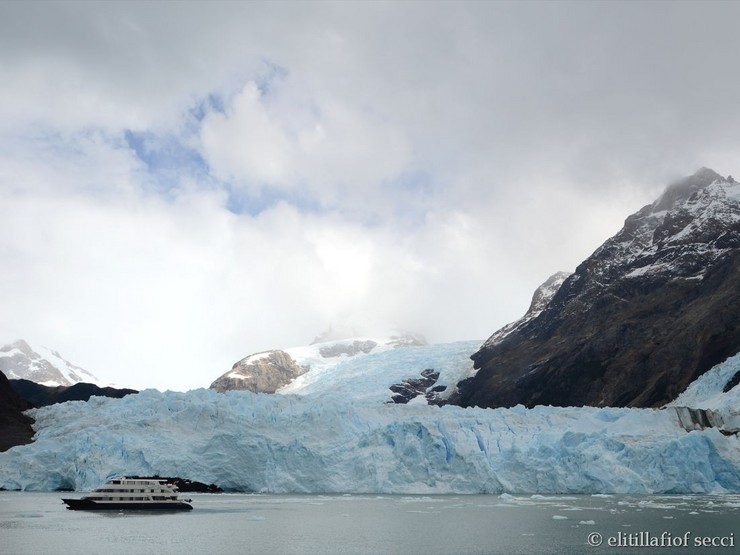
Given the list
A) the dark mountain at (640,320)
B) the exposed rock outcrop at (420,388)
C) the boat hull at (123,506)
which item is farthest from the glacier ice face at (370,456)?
the exposed rock outcrop at (420,388)

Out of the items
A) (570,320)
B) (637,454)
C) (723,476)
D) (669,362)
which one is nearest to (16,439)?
(637,454)

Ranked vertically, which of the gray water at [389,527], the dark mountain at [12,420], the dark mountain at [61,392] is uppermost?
the dark mountain at [61,392]

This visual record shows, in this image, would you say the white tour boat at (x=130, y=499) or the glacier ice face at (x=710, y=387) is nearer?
the white tour boat at (x=130, y=499)

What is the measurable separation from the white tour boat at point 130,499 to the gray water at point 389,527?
1.04 m

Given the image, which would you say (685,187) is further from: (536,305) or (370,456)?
(370,456)

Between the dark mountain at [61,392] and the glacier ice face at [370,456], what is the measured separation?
47629 mm

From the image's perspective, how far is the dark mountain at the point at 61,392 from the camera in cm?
9821

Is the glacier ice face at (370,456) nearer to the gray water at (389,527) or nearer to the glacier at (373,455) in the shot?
the glacier at (373,455)

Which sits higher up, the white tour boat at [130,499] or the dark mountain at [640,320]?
the dark mountain at [640,320]

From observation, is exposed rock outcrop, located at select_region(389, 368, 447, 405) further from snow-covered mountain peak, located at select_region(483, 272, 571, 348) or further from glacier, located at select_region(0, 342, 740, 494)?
glacier, located at select_region(0, 342, 740, 494)

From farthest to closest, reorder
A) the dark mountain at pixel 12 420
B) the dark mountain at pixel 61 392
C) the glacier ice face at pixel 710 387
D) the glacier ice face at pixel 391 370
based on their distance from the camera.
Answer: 1. the glacier ice face at pixel 391 370
2. the dark mountain at pixel 61 392
3. the glacier ice face at pixel 710 387
4. the dark mountain at pixel 12 420

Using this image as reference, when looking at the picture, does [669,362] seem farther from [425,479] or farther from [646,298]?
[425,479]

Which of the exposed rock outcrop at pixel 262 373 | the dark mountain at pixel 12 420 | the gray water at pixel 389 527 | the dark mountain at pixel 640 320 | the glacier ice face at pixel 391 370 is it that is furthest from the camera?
the exposed rock outcrop at pixel 262 373

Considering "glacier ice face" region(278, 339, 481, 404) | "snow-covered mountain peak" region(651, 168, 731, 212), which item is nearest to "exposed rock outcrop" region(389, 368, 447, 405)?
"glacier ice face" region(278, 339, 481, 404)
